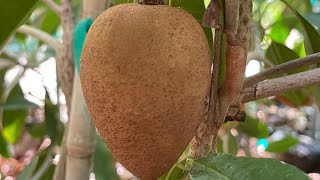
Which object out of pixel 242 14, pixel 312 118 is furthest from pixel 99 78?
pixel 312 118

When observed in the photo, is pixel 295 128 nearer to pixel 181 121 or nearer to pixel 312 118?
pixel 312 118

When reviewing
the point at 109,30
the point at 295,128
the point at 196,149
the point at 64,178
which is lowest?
the point at 295,128

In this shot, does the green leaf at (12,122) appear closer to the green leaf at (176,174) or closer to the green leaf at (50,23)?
Answer: the green leaf at (50,23)

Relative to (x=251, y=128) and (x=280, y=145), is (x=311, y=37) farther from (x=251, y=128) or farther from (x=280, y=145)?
(x=280, y=145)

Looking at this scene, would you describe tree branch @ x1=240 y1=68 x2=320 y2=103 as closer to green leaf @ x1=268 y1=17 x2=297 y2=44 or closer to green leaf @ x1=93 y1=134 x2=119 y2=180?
green leaf @ x1=93 y1=134 x2=119 y2=180

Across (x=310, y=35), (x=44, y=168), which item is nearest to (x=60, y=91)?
(x=44, y=168)

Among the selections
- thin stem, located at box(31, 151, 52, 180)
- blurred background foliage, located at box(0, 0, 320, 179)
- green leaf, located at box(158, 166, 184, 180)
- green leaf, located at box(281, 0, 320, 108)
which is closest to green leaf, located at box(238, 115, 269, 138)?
blurred background foliage, located at box(0, 0, 320, 179)
